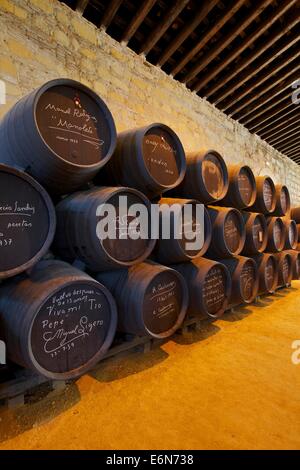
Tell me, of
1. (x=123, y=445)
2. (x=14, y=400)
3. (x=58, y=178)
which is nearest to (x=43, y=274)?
(x=58, y=178)

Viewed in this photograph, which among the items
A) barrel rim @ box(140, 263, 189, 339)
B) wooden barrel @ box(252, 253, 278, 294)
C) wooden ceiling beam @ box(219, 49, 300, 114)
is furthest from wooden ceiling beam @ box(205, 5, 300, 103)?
barrel rim @ box(140, 263, 189, 339)

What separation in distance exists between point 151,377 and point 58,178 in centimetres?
172

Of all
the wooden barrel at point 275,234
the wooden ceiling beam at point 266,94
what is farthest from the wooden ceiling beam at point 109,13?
the wooden barrel at point 275,234

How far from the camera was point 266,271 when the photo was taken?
4453 mm

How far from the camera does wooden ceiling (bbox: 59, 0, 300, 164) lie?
137 inches

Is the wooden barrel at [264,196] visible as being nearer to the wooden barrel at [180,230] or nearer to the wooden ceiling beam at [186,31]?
the wooden barrel at [180,230]

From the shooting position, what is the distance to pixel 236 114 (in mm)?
6324

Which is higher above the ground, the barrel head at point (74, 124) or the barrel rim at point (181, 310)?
the barrel head at point (74, 124)

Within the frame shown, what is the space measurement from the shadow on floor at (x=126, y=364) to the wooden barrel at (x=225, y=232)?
4.56ft

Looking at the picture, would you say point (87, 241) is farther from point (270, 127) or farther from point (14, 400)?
point (270, 127)

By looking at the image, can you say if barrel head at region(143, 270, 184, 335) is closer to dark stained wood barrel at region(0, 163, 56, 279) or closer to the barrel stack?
the barrel stack

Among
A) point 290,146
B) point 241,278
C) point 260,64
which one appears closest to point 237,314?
point 241,278

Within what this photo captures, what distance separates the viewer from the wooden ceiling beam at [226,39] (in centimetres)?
358

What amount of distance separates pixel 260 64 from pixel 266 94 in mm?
1223
